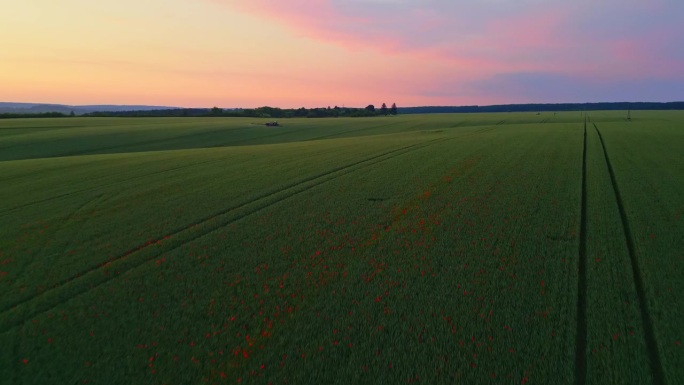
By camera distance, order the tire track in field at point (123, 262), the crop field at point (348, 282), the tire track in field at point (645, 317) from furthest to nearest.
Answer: the tire track in field at point (123, 262), the crop field at point (348, 282), the tire track in field at point (645, 317)

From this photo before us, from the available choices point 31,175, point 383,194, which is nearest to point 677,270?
point 383,194

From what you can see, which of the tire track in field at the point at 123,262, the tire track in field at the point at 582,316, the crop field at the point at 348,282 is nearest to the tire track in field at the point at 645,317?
the crop field at the point at 348,282

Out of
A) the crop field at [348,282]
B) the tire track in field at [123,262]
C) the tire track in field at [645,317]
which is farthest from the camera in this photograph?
the tire track in field at [123,262]

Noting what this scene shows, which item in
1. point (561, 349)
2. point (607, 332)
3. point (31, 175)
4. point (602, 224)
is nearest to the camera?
point (561, 349)

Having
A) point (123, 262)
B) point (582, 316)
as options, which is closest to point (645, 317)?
point (582, 316)

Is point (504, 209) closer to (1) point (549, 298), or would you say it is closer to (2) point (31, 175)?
(1) point (549, 298)

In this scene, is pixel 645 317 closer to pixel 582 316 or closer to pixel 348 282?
pixel 582 316

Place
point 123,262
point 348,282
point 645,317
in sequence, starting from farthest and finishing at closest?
1. point 123,262
2. point 348,282
3. point 645,317

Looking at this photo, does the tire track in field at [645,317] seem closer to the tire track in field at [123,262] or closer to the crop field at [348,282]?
the crop field at [348,282]
